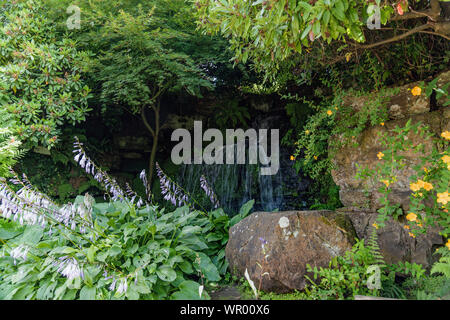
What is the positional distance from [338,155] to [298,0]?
2.43 meters

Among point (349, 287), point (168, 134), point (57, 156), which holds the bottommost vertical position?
point (349, 287)

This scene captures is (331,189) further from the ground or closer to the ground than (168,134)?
closer to the ground

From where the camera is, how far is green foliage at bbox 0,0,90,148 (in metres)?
4.60

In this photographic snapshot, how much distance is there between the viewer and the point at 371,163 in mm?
Answer: 3742

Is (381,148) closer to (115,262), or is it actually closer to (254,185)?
(254,185)

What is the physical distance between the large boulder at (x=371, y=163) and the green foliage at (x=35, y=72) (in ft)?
A: 13.3

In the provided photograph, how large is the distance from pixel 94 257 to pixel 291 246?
171 cm

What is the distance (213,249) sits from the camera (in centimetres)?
346

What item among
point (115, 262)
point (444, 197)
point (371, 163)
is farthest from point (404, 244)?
point (115, 262)

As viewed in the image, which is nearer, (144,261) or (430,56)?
(144,261)
